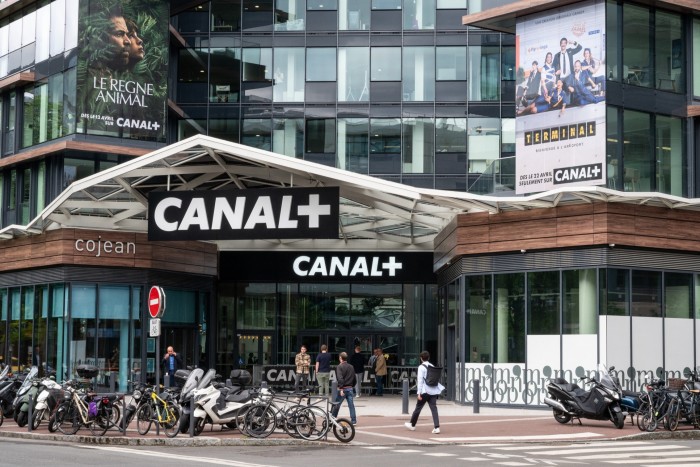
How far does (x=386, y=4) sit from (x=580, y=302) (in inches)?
845

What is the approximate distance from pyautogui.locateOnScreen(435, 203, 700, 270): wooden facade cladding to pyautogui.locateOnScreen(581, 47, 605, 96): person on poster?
3674 millimetres

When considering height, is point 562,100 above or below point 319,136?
below

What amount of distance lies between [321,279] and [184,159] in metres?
12.0

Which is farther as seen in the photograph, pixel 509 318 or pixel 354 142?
pixel 354 142

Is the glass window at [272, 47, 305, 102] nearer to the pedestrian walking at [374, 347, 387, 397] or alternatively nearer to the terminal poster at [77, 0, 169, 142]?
the terminal poster at [77, 0, 169, 142]

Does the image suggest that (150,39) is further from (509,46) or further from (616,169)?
(616,169)

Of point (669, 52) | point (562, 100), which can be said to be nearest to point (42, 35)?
point (562, 100)

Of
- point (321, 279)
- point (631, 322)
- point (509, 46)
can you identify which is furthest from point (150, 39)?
point (631, 322)

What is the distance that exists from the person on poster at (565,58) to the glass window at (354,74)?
1610 cm

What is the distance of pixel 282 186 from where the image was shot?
3609 centimetres

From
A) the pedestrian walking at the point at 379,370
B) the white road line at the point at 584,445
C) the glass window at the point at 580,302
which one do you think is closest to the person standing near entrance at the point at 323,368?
the pedestrian walking at the point at 379,370

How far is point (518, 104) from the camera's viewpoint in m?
34.1

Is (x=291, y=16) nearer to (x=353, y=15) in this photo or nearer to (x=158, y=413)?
(x=353, y=15)

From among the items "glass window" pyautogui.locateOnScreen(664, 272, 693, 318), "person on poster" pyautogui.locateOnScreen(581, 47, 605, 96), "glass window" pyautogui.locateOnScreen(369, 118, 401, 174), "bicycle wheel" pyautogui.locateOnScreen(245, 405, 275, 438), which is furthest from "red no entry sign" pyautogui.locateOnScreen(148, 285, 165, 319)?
"glass window" pyautogui.locateOnScreen(369, 118, 401, 174)
